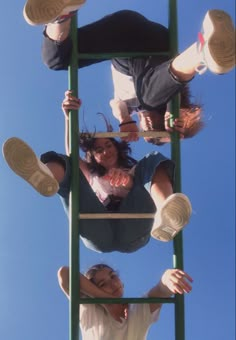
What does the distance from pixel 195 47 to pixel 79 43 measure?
93 cm

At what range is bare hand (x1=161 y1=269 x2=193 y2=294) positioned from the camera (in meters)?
3.62

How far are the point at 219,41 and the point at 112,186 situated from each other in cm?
118

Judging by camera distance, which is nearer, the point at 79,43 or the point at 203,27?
the point at 203,27

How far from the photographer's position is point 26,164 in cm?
348

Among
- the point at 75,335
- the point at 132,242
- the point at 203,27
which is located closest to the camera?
the point at 203,27

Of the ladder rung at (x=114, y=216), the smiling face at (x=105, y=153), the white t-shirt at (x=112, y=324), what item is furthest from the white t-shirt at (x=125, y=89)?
the white t-shirt at (x=112, y=324)

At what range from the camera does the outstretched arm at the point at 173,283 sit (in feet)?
11.9

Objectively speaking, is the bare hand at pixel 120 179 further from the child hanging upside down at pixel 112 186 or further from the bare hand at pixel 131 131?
the bare hand at pixel 131 131

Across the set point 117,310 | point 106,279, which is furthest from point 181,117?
point 117,310

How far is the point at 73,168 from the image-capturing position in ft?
12.7

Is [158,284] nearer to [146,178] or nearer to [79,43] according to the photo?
[146,178]

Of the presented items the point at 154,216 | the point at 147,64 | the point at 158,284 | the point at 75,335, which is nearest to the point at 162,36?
the point at 147,64

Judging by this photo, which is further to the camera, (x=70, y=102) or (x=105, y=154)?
(x=105, y=154)

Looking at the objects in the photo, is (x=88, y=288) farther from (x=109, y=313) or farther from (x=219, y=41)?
(x=219, y=41)
